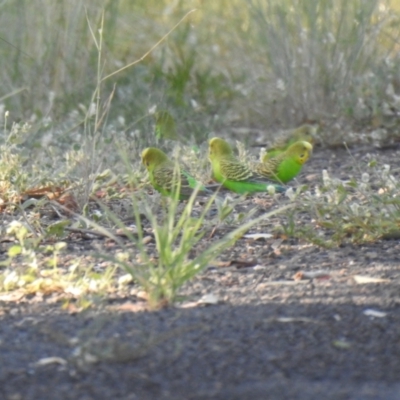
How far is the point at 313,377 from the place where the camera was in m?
2.59

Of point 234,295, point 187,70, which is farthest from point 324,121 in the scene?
point 234,295

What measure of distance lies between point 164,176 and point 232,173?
17.7 inches

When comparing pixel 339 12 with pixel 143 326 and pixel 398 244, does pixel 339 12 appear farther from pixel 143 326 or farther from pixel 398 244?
pixel 143 326

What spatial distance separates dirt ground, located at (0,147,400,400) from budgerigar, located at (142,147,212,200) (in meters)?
1.40

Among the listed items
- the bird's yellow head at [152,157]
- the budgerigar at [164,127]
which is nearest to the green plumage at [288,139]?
the budgerigar at [164,127]

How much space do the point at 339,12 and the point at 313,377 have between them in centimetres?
517

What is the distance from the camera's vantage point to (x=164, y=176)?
5.08 metres

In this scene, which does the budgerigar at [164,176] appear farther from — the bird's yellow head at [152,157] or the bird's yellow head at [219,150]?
the bird's yellow head at [219,150]

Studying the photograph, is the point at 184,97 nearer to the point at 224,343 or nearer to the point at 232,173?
the point at 232,173

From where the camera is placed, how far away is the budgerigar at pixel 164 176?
5.03 m

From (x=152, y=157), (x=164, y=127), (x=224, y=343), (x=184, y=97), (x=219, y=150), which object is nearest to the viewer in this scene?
(x=224, y=343)

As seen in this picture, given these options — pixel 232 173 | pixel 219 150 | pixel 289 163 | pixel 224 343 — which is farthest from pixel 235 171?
pixel 224 343

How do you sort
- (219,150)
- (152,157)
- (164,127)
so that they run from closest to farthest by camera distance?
(152,157)
(219,150)
(164,127)

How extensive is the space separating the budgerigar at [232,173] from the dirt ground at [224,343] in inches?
62.6
